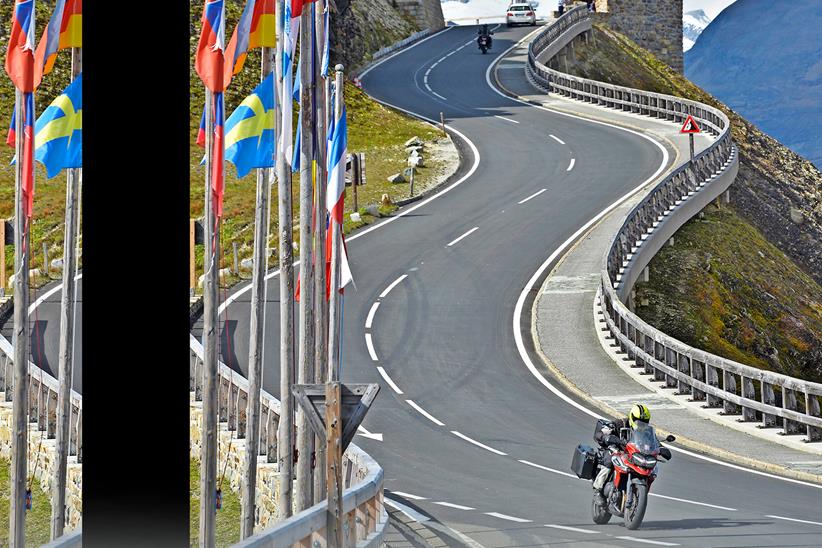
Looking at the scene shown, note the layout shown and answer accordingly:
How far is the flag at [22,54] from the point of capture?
69.1 ft

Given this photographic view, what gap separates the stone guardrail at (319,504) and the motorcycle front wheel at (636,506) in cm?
303

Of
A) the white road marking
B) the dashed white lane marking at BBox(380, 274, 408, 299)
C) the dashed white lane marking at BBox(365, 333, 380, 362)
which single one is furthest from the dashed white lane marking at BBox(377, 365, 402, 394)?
the dashed white lane marking at BBox(380, 274, 408, 299)

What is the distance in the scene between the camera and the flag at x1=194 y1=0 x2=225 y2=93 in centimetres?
1817

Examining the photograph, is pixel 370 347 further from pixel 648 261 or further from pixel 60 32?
pixel 60 32

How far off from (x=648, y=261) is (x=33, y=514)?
19.8 meters

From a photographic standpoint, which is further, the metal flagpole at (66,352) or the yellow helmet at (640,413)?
the metal flagpole at (66,352)

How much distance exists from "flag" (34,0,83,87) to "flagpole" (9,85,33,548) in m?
0.62

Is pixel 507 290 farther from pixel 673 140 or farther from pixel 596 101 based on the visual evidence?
pixel 596 101

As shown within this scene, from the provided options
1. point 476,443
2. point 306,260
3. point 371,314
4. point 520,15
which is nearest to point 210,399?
point 306,260

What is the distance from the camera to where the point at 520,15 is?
3627 inches

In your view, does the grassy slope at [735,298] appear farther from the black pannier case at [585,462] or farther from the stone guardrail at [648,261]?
the black pannier case at [585,462]

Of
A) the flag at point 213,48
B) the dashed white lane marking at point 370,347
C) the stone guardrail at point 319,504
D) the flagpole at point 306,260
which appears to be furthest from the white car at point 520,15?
the flag at point 213,48

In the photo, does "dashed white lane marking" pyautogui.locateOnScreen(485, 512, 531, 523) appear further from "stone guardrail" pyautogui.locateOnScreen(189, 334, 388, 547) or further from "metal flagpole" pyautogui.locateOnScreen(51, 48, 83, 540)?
"metal flagpole" pyautogui.locateOnScreen(51, 48, 83, 540)

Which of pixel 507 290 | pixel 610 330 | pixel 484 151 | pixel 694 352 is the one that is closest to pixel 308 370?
pixel 694 352
